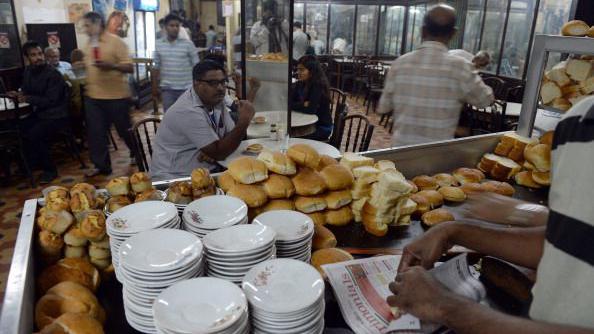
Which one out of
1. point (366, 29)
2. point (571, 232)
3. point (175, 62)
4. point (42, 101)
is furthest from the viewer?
point (366, 29)

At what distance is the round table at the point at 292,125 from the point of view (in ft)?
13.9

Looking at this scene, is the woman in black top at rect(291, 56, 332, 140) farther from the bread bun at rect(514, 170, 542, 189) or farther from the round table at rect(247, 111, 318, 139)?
the bread bun at rect(514, 170, 542, 189)

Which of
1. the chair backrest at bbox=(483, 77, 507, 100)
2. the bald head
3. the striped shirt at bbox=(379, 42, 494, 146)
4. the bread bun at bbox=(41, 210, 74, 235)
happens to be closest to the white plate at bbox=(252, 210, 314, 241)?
the bread bun at bbox=(41, 210, 74, 235)

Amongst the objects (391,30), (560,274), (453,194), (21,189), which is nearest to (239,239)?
(560,274)

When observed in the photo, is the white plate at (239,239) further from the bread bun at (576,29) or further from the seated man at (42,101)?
the seated man at (42,101)

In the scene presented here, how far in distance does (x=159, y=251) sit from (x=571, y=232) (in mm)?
966

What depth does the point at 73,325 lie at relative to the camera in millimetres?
1048

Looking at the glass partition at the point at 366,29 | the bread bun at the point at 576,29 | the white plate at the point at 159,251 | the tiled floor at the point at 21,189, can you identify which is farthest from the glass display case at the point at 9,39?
the glass partition at the point at 366,29

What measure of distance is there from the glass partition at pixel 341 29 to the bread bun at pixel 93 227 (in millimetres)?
14073

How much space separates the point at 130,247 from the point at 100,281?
1.13ft

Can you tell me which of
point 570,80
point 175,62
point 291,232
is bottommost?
point 291,232


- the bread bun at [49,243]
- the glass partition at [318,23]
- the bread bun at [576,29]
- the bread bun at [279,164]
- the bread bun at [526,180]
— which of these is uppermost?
the glass partition at [318,23]

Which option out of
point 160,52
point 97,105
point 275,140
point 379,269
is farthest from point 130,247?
point 160,52

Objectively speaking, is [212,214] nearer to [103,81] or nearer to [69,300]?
[69,300]
